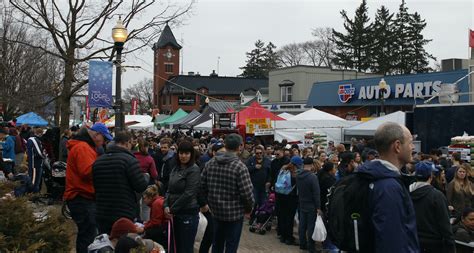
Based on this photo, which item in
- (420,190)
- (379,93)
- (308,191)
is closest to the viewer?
(420,190)

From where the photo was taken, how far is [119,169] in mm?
5211

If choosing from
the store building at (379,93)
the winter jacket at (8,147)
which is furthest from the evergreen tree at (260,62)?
the winter jacket at (8,147)

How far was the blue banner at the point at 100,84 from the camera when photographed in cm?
1072

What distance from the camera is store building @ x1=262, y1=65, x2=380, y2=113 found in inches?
1588

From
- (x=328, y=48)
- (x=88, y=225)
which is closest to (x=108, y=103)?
(x=88, y=225)

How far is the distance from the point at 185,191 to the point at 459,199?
4.53 metres

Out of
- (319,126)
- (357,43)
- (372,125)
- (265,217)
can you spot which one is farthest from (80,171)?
(357,43)

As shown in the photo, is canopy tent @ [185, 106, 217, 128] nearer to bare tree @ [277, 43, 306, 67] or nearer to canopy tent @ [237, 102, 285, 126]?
canopy tent @ [237, 102, 285, 126]

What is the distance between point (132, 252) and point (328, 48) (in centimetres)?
7128

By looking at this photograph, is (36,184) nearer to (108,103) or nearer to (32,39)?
(108,103)

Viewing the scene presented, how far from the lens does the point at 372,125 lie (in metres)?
18.9

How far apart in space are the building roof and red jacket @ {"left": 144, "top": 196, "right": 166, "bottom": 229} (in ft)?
269

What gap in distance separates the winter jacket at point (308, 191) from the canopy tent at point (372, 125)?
35.5ft

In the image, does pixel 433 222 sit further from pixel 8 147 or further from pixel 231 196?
pixel 8 147
